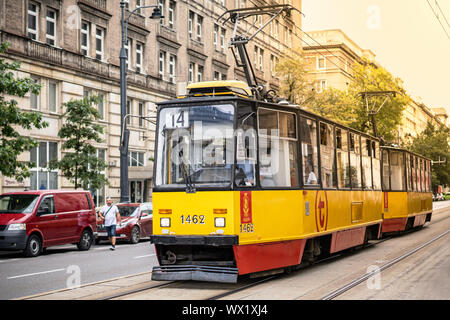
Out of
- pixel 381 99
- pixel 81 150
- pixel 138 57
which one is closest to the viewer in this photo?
pixel 81 150

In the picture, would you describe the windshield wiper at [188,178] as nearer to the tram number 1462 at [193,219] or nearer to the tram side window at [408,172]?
the tram number 1462 at [193,219]

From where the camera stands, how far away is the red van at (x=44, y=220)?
59.5 ft

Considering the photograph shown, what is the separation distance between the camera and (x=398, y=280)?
10898 millimetres

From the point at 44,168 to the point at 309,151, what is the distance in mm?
17251

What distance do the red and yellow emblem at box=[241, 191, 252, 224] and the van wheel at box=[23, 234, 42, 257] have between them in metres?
9.85

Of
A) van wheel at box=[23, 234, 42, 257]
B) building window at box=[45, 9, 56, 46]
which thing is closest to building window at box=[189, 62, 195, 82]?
building window at box=[45, 9, 56, 46]

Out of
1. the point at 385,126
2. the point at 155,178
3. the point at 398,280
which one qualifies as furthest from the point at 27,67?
the point at 385,126

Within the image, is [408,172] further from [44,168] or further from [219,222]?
[219,222]

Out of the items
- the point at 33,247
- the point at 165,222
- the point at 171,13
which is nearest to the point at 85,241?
the point at 33,247

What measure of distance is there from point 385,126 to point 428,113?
93.5m

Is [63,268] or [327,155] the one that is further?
[63,268]

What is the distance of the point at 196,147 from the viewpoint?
10492mm

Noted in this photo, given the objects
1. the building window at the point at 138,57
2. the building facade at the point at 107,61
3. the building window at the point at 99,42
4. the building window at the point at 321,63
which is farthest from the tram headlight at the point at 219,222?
the building window at the point at 321,63

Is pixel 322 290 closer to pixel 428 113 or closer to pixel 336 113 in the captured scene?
pixel 336 113
